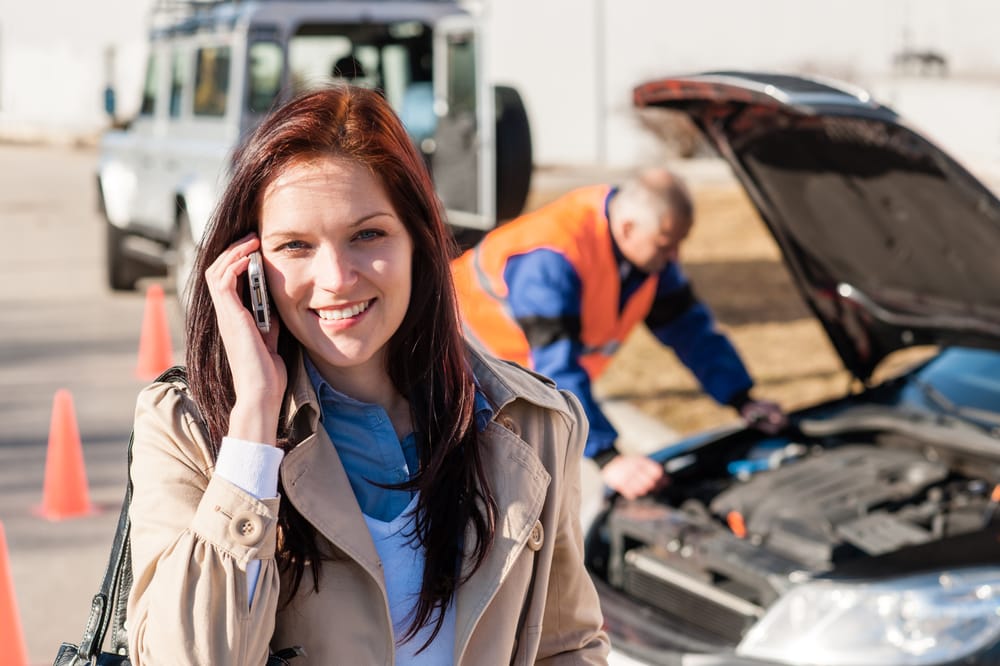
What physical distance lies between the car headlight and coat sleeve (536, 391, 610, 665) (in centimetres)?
145

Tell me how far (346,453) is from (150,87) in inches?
413

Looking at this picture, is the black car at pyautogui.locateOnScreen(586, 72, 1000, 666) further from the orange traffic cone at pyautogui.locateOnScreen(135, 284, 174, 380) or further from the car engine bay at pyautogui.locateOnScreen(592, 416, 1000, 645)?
the orange traffic cone at pyautogui.locateOnScreen(135, 284, 174, 380)

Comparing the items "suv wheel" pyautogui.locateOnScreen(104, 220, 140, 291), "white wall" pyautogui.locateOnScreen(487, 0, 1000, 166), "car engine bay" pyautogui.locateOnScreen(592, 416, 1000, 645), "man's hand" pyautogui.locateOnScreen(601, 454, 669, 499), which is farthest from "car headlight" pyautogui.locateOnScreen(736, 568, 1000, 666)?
"white wall" pyautogui.locateOnScreen(487, 0, 1000, 166)

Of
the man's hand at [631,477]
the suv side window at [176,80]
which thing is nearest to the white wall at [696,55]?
the suv side window at [176,80]

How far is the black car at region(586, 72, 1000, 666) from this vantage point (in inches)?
131

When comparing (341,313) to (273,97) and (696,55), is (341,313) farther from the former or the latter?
(696,55)

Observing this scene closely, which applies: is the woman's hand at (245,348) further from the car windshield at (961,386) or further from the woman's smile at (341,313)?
the car windshield at (961,386)

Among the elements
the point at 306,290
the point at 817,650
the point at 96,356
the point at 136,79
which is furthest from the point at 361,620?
the point at 136,79

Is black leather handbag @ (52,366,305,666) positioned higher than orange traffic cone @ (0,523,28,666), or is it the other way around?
black leather handbag @ (52,366,305,666)

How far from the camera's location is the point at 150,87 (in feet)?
38.4

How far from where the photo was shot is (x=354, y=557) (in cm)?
173

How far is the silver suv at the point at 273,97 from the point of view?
32.9ft

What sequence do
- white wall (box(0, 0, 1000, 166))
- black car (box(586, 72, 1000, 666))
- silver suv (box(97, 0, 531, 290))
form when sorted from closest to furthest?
black car (box(586, 72, 1000, 666)), silver suv (box(97, 0, 531, 290)), white wall (box(0, 0, 1000, 166))

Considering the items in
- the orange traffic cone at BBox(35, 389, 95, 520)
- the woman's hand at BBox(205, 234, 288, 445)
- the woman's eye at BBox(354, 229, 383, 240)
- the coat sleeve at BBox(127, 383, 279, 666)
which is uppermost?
the woman's eye at BBox(354, 229, 383, 240)
